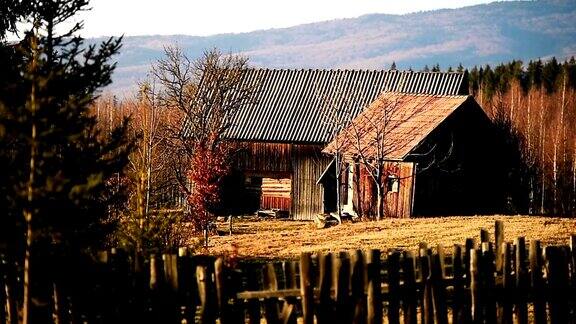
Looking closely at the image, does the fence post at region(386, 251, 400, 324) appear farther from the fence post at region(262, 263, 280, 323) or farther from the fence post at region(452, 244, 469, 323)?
the fence post at region(262, 263, 280, 323)

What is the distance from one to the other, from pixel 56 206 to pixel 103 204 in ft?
4.21

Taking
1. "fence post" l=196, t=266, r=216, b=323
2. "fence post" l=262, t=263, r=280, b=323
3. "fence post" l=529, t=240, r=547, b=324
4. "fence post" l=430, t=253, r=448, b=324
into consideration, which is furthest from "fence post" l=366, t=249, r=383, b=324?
"fence post" l=529, t=240, r=547, b=324

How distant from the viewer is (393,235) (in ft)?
85.4

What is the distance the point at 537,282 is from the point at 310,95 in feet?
122

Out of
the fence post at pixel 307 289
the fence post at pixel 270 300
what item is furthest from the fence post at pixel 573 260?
the fence post at pixel 270 300

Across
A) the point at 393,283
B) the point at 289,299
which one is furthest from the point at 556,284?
the point at 289,299

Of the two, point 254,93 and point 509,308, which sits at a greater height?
point 254,93

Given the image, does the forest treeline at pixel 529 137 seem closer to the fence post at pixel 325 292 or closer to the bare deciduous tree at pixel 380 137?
the bare deciduous tree at pixel 380 137

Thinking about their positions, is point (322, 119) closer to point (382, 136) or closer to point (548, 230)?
point (382, 136)

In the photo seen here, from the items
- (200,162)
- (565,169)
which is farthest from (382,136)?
(565,169)

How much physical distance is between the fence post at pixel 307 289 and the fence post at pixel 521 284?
2813 millimetres

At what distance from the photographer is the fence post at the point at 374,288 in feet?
32.3

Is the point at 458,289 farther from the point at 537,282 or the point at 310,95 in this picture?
the point at 310,95

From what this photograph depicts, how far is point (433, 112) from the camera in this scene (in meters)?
37.3
